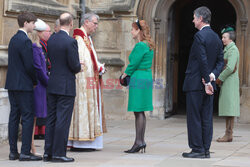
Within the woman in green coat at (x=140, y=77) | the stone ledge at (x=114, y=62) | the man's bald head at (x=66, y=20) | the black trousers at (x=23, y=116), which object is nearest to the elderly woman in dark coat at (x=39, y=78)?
the black trousers at (x=23, y=116)

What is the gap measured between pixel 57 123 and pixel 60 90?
385 millimetres

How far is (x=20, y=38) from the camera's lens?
22.0 ft

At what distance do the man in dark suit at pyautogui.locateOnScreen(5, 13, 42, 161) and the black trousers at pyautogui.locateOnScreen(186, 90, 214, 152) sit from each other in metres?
1.89

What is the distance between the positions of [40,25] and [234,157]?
2.96 metres

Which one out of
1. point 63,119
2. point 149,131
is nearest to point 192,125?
point 63,119

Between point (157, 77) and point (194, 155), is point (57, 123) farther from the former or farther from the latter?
point (157, 77)

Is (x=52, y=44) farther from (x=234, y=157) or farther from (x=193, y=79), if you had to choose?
(x=234, y=157)

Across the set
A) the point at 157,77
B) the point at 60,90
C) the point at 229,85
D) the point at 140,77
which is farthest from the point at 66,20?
the point at 157,77

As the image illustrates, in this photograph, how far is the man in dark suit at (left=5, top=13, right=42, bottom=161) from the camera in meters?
6.66

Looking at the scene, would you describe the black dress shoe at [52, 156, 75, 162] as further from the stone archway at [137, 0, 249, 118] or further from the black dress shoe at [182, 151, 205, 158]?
the stone archway at [137, 0, 249, 118]

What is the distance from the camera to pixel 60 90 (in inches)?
259

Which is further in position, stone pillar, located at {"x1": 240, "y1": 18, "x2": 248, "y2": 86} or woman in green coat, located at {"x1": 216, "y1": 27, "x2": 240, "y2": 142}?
stone pillar, located at {"x1": 240, "y1": 18, "x2": 248, "y2": 86}

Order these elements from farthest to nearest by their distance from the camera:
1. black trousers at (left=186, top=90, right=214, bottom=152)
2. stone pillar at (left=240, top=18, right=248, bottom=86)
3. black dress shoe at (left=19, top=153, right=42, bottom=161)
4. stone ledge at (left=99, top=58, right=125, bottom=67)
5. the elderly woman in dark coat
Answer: stone ledge at (left=99, top=58, right=125, bottom=67)
stone pillar at (left=240, top=18, right=248, bottom=86)
black trousers at (left=186, top=90, right=214, bottom=152)
the elderly woman in dark coat
black dress shoe at (left=19, top=153, right=42, bottom=161)

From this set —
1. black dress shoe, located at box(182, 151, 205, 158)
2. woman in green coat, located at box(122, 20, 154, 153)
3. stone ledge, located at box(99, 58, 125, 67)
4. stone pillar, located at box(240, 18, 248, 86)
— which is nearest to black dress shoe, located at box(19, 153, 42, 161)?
woman in green coat, located at box(122, 20, 154, 153)
